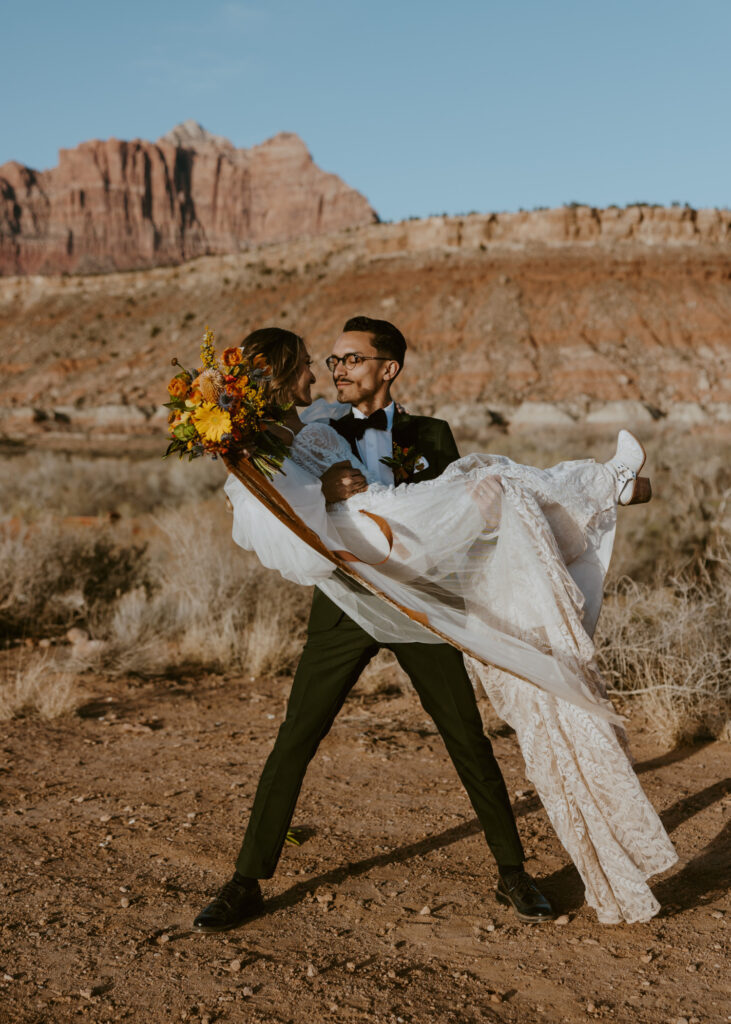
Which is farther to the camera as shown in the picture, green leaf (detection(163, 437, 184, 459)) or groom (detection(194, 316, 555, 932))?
groom (detection(194, 316, 555, 932))

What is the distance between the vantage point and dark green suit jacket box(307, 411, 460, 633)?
3.41 metres

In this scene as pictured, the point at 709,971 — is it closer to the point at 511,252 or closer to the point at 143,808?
the point at 143,808

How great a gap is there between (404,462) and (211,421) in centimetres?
87

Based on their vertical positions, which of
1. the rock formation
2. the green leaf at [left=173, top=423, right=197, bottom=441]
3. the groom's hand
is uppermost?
the rock formation

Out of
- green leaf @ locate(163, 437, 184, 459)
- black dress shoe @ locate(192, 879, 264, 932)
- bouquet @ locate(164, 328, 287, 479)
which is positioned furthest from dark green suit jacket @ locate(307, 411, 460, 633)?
black dress shoe @ locate(192, 879, 264, 932)

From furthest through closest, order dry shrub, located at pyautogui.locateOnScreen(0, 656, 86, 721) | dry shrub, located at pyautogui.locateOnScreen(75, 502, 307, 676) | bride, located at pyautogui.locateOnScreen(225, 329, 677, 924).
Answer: dry shrub, located at pyautogui.locateOnScreen(75, 502, 307, 676) → dry shrub, located at pyautogui.locateOnScreen(0, 656, 86, 721) → bride, located at pyautogui.locateOnScreen(225, 329, 677, 924)

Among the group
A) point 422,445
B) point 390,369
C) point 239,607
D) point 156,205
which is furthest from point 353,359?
point 156,205

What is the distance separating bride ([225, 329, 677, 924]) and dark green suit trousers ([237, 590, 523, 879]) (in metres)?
0.13

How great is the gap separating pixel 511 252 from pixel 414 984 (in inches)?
1769

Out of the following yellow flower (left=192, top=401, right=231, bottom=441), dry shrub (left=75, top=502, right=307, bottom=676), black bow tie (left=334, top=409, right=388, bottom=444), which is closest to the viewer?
yellow flower (left=192, top=401, right=231, bottom=441)

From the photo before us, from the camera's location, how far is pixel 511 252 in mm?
44938

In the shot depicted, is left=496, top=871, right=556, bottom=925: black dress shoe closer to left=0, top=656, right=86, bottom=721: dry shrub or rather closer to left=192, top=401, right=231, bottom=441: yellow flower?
left=192, top=401, right=231, bottom=441: yellow flower

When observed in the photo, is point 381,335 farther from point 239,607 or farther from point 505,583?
point 239,607

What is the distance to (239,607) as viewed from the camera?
790cm
